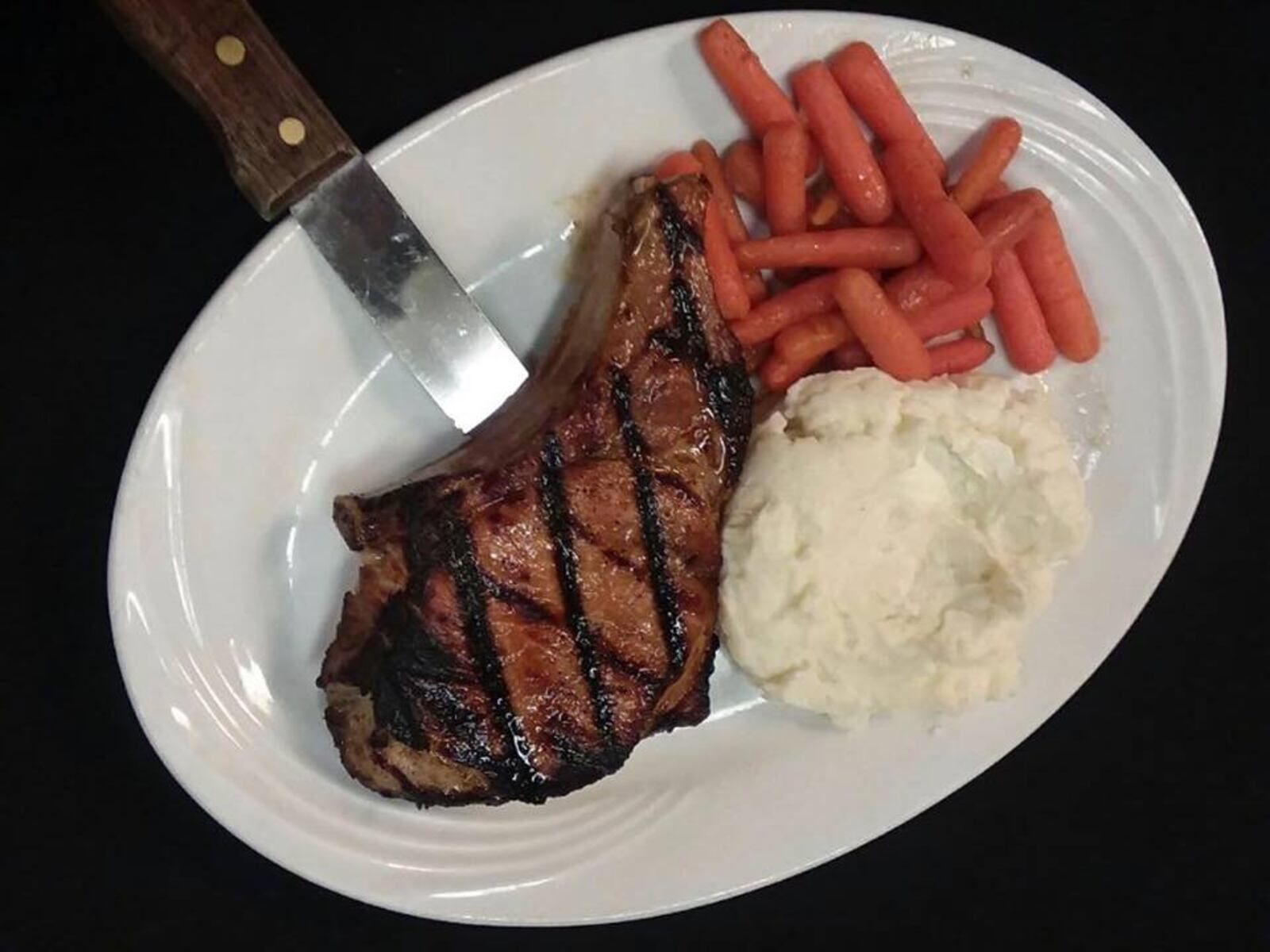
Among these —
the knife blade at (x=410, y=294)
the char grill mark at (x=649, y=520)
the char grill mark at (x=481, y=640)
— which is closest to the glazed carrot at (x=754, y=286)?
the char grill mark at (x=649, y=520)

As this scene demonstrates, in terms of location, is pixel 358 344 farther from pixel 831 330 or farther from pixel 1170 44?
pixel 1170 44

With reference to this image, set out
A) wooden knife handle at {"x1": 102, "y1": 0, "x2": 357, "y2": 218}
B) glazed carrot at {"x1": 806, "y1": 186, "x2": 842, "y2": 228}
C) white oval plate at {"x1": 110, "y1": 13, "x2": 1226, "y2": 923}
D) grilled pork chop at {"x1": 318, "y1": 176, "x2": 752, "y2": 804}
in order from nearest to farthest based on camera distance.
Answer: wooden knife handle at {"x1": 102, "y1": 0, "x2": 357, "y2": 218}, grilled pork chop at {"x1": 318, "y1": 176, "x2": 752, "y2": 804}, white oval plate at {"x1": 110, "y1": 13, "x2": 1226, "y2": 923}, glazed carrot at {"x1": 806, "y1": 186, "x2": 842, "y2": 228}

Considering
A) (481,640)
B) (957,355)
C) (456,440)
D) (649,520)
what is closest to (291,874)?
(481,640)

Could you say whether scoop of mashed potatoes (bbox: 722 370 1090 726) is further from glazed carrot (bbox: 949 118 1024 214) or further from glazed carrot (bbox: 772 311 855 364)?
glazed carrot (bbox: 949 118 1024 214)

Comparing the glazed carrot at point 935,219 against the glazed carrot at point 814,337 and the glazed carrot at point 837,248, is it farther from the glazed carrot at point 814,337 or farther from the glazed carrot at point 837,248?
the glazed carrot at point 814,337

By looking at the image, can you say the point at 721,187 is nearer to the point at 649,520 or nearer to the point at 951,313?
the point at 951,313

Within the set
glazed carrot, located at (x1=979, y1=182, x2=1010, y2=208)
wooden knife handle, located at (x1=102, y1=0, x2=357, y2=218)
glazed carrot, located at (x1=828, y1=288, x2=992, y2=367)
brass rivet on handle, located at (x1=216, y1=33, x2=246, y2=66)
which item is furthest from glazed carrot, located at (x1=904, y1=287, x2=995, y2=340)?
brass rivet on handle, located at (x1=216, y1=33, x2=246, y2=66)

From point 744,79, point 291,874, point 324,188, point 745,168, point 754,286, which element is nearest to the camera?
point 324,188
